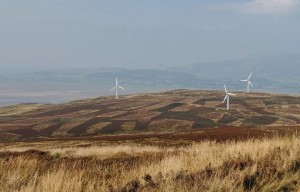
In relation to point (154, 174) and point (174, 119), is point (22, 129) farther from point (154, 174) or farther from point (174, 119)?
point (154, 174)

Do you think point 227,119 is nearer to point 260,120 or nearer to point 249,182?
point 260,120

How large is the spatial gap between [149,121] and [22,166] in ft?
306

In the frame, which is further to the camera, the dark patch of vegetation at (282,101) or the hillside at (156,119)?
the dark patch of vegetation at (282,101)

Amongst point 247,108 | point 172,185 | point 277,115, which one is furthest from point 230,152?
point 247,108

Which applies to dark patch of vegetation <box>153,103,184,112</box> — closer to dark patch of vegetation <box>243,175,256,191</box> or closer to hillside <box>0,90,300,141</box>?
hillside <box>0,90,300,141</box>

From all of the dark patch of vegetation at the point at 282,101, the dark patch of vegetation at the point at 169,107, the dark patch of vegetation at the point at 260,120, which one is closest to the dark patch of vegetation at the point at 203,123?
the dark patch of vegetation at the point at 260,120

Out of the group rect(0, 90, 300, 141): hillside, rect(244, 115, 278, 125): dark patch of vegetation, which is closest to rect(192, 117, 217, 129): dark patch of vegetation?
rect(0, 90, 300, 141): hillside

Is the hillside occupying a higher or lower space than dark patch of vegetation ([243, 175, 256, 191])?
lower

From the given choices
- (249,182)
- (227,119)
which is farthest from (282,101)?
(249,182)

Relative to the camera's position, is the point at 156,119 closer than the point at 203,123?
No

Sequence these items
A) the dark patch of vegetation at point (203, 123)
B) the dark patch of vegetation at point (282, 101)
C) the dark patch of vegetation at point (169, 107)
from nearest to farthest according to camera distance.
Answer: the dark patch of vegetation at point (203, 123), the dark patch of vegetation at point (169, 107), the dark patch of vegetation at point (282, 101)

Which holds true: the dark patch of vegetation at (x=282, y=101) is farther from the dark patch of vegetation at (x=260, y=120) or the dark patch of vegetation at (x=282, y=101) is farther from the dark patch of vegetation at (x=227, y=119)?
the dark patch of vegetation at (x=227, y=119)

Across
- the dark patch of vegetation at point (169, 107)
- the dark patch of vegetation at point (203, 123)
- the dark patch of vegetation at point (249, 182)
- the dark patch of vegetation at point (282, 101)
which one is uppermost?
the dark patch of vegetation at point (249, 182)

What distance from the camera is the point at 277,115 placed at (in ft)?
378
